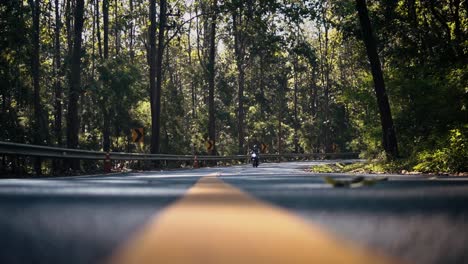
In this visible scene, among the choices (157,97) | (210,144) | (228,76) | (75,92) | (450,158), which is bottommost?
(450,158)

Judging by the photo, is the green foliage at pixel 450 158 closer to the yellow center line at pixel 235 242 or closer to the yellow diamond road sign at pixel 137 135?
the yellow center line at pixel 235 242

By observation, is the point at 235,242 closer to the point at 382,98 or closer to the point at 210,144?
the point at 382,98

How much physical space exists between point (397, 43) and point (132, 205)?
27.4m

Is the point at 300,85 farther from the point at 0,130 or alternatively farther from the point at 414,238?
the point at 414,238

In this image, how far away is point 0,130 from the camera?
24.5m

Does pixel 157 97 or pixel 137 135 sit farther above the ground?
pixel 157 97

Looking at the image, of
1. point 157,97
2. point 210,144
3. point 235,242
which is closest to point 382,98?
point 157,97

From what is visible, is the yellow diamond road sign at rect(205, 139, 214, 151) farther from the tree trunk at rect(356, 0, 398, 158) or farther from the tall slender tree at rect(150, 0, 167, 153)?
the tree trunk at rect(356, 0, 398, 158)

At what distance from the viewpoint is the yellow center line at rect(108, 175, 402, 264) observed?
1.38m

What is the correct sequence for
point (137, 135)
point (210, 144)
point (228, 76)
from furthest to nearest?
point (228, 76), point (210, 144), point (137, 135)

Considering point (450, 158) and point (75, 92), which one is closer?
point (450, 158)

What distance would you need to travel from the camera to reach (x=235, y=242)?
159cm

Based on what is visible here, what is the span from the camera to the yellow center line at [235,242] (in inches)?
54.5

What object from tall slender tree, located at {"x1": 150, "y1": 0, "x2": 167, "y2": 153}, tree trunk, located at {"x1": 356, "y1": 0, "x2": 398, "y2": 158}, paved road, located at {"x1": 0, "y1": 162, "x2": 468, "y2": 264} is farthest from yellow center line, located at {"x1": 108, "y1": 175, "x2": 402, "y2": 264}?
tall slender tree, located at {"x1": 150, "y1": 0, "x2": 167, "y2": 153}
